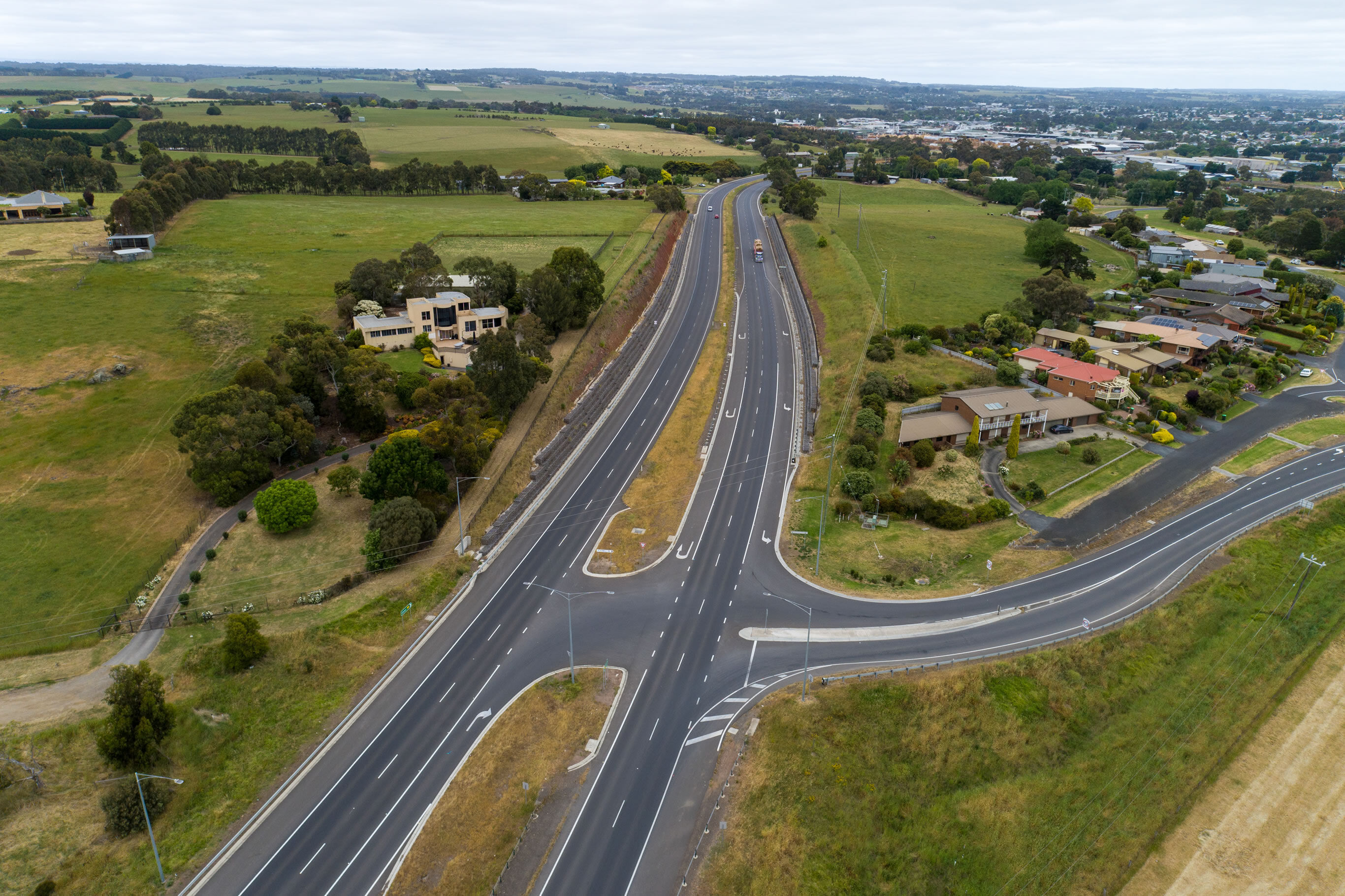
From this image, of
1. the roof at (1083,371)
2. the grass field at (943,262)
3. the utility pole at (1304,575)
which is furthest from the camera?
the grass field at (943,262)

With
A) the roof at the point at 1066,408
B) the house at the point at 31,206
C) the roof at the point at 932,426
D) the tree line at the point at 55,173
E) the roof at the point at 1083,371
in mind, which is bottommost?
the roof at the point at 932,426

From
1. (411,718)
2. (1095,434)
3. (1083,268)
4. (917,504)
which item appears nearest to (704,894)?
(411,718)

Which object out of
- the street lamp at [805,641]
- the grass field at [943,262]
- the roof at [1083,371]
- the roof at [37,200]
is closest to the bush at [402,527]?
the street lamp at [805,641]

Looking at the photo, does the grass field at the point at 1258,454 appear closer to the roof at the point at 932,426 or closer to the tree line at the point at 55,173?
the roof at the point at 932,426

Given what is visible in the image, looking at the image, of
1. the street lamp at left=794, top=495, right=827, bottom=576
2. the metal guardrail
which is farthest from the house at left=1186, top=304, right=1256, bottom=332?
the street lamp at left=794, top=495, right=827, bottom=576

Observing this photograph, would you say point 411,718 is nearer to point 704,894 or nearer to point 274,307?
point 704,894

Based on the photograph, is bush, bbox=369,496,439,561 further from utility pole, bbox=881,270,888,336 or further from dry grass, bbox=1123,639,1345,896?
utility pole, bbox=881,270,888,336
